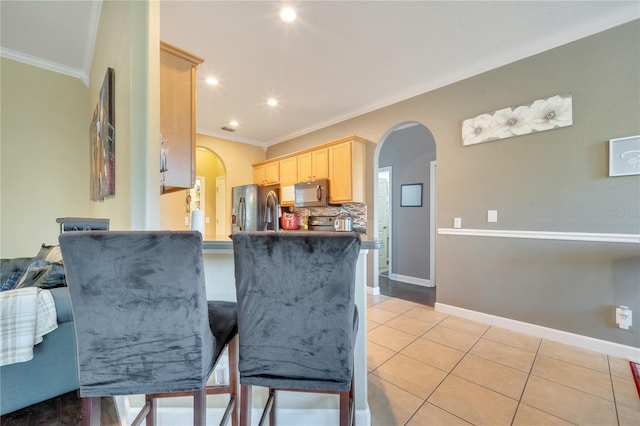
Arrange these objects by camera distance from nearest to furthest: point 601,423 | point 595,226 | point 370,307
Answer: point 601,423, point 595,226, point 370,307

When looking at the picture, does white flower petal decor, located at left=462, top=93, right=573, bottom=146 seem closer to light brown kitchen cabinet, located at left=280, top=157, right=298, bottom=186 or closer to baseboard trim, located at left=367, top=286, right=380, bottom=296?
baseboard trim, located at left=367, top=286, right=380, bottom=296

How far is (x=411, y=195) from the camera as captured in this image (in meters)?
4.53

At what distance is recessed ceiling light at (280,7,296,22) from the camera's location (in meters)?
2.04

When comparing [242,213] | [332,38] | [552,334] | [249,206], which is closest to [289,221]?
[249,206]

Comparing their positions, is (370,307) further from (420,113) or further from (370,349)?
(420,113)

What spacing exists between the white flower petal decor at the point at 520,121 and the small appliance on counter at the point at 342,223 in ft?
5.98

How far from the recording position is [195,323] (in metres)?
0.83

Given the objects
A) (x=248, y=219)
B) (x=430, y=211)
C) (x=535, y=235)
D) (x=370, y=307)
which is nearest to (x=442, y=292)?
(x=370, y=307)

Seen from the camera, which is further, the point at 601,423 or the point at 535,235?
the point at 535,235

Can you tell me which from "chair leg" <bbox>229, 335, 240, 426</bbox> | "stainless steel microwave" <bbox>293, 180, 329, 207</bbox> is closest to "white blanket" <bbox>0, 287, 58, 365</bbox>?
"chair leg" <bbox>229, 335, 240, 426</bbox>

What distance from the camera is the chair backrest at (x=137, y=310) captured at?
77cm

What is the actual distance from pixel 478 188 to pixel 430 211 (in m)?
1.49

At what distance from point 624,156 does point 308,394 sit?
287 centimetres

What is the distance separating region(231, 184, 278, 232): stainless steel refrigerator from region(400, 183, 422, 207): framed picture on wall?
94.8 inches
